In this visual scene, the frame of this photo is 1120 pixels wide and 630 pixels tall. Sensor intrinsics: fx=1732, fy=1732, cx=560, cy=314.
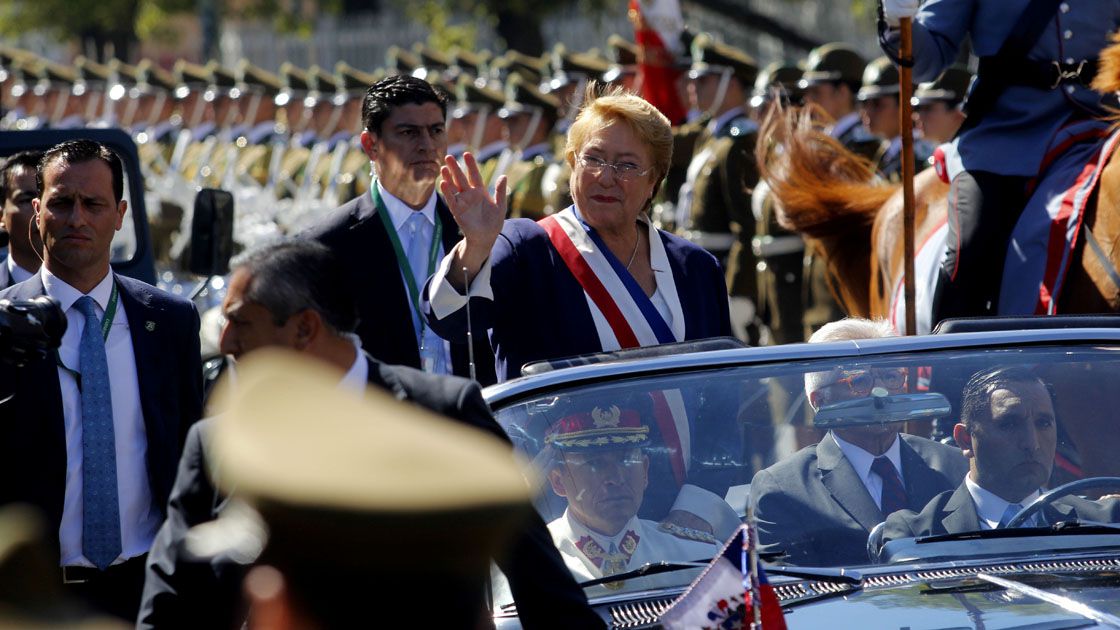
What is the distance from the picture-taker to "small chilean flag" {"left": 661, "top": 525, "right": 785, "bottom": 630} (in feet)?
9.49

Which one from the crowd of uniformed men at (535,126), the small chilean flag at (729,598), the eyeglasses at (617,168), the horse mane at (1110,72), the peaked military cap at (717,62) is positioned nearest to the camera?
the small chilean flag at (729,598)

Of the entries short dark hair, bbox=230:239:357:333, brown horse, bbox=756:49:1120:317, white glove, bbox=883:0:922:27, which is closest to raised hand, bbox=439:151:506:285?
short dark hair, bbox=230:239:357:333

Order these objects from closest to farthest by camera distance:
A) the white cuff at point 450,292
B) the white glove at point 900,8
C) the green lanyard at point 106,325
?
the green lanyard at point 106,325 → the white cuff at point 450,292 → the white glove at point 900,8

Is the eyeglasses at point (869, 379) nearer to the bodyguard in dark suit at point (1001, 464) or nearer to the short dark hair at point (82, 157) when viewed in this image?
the bodyguard in dark suit at point (1001, 464)

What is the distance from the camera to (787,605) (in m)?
3.14

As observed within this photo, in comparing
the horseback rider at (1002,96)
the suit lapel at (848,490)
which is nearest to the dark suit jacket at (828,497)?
the suit lapel at (848,490)

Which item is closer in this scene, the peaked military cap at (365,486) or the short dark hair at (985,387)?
the peaked military cap at (365,486)

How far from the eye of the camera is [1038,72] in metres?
6.92

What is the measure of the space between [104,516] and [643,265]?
1.61m

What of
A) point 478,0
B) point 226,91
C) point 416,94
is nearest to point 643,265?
point 416,94

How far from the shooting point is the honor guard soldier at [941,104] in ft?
36.6

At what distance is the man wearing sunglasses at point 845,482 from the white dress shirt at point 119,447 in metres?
1.60

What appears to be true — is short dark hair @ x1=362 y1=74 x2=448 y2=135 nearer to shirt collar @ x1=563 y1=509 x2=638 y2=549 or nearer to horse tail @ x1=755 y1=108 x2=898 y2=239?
shirt collar @ x1=563 y1=509 x2=638 y2=549

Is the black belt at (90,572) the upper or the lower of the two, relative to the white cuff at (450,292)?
lower
